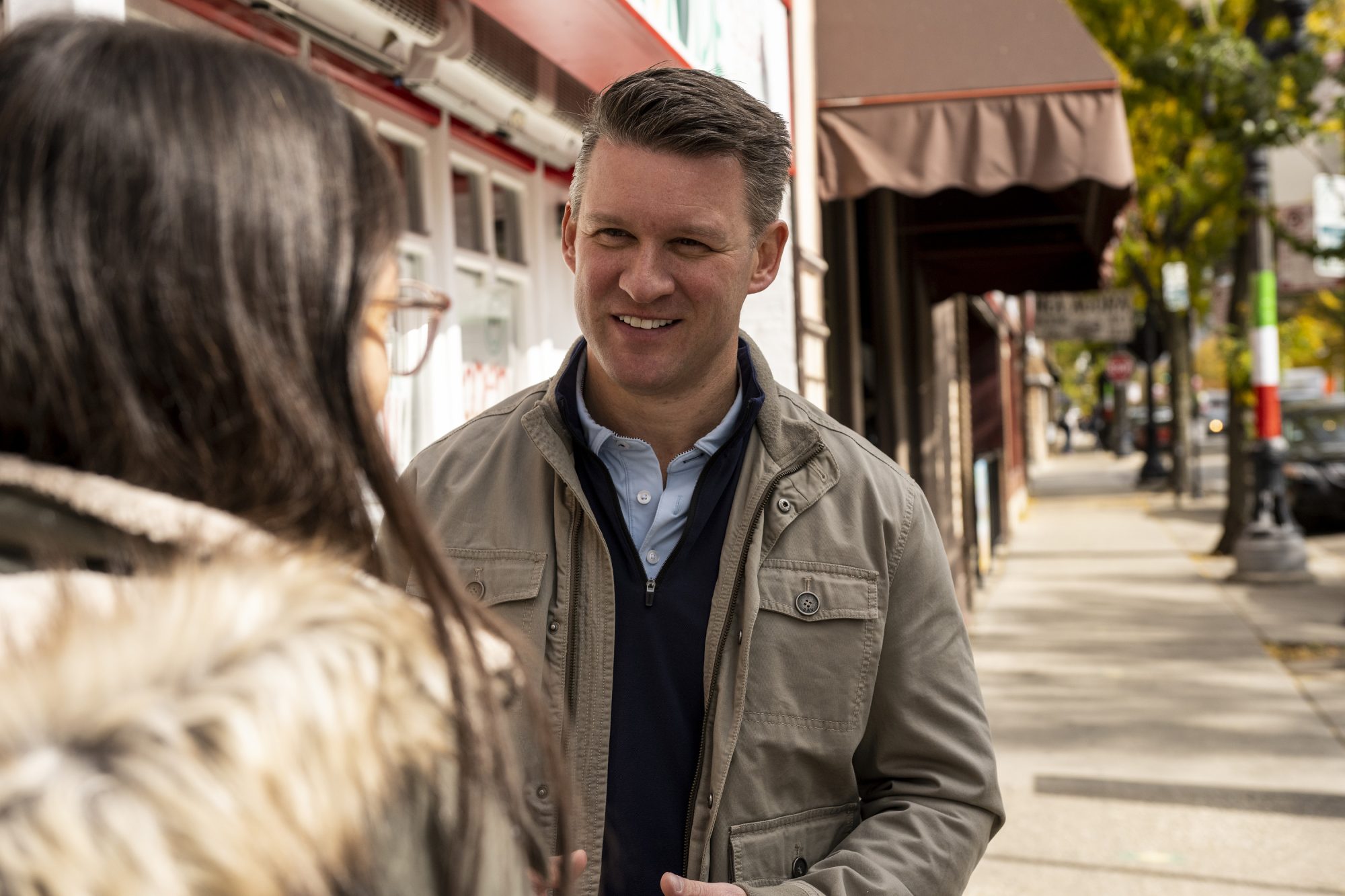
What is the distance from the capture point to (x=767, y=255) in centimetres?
260

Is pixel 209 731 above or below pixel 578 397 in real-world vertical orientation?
below

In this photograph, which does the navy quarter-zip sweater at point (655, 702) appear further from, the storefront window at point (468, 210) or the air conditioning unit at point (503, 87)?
the storefront window at point (468, 210)

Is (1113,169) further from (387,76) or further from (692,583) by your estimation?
(692,583)

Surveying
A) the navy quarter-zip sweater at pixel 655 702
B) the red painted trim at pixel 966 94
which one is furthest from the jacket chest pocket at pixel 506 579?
the red painted trim at pixel 966 94

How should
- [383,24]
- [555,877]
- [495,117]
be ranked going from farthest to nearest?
[495,117] → [383,24] → [555,877]

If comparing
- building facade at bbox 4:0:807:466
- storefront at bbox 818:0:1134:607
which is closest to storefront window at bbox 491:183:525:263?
building facade at bbox 4:0:807:466

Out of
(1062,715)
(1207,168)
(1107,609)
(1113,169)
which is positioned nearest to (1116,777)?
(1062,715)

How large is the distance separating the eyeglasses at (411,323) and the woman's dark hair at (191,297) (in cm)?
14

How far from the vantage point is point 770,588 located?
2.15 metres

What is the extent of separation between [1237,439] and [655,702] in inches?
535

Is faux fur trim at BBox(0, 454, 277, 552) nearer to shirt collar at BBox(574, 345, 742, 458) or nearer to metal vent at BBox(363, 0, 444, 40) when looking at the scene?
shirt collar at BBox(574, 345, 742, 458)

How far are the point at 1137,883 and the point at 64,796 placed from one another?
4.95m

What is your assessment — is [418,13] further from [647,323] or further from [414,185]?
[647,323]

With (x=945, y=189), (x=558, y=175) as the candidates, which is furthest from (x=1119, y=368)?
(x=558, y=175)
